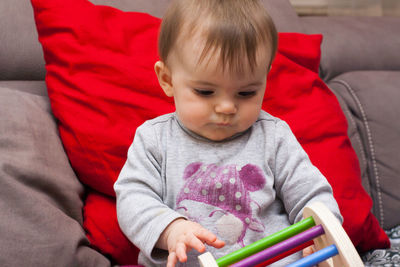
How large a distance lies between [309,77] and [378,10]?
38.2 inches

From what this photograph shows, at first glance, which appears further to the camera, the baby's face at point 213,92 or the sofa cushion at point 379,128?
the sofa cushion at point 379,128

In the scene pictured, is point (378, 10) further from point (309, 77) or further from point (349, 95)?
point (309, 77)

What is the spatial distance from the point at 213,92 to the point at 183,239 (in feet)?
0.85

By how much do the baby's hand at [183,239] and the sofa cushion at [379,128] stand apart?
0.67 metres

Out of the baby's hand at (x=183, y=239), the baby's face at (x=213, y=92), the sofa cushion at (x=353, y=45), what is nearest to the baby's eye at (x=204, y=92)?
the baby's face at (x=213, y=92)

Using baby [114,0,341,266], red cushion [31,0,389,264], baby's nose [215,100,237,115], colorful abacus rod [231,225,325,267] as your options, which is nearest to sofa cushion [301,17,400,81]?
red cushion [31,0,389,264]

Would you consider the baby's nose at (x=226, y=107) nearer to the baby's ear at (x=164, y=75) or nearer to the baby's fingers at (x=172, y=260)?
the baby's ear at (x=164, y=75)

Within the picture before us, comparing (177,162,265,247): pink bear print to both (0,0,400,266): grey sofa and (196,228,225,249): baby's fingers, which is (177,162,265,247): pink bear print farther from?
(0,0,400,266): grey sofa

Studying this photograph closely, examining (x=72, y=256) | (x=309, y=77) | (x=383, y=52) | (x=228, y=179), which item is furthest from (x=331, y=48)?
(x=72, y=256)

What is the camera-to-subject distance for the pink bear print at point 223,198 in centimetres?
81

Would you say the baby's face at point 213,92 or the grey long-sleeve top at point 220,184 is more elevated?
the baby's face at point 213,92

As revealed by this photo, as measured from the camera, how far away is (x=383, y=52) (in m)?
1.51

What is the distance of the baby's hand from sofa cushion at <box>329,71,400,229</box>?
2.21ft

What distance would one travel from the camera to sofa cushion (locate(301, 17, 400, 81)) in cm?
145
